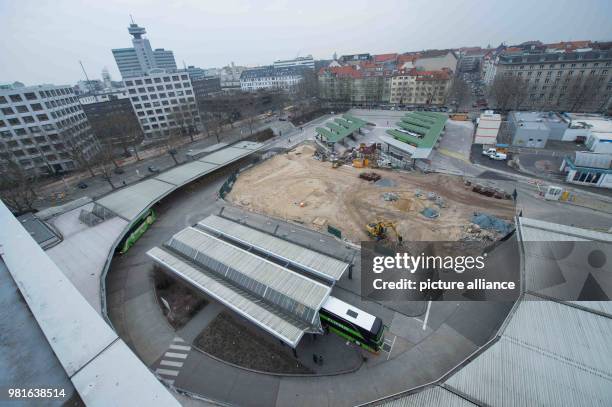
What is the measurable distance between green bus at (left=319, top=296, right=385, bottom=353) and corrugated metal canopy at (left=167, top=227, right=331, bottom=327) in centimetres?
89

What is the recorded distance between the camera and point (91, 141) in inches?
2329

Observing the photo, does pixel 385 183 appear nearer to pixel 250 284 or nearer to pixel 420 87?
pixel 250 284

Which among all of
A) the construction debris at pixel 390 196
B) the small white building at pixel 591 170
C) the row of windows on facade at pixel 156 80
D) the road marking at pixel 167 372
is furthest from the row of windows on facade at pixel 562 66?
the road marking at pixel 167 372

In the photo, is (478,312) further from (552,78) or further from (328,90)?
(328,90)

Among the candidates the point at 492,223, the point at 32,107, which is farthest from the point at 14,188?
the point at 492,223

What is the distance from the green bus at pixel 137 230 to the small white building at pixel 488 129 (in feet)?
208

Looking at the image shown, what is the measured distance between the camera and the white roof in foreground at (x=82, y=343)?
362 inches

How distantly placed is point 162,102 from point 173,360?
7471 centimetres

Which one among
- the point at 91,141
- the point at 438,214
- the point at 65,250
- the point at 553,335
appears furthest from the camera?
the point at 91,141

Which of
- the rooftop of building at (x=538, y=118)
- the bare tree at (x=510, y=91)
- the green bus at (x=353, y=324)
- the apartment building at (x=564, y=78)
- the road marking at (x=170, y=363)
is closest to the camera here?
the green bus at (x=353, y=324)

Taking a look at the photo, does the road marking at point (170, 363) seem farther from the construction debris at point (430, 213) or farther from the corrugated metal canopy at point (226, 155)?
the corrugated metal canopy at point (226, 155)

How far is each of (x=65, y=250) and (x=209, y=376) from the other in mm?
20543

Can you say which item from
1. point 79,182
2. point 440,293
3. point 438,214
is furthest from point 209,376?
point 79,182

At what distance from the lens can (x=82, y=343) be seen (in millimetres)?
10625
